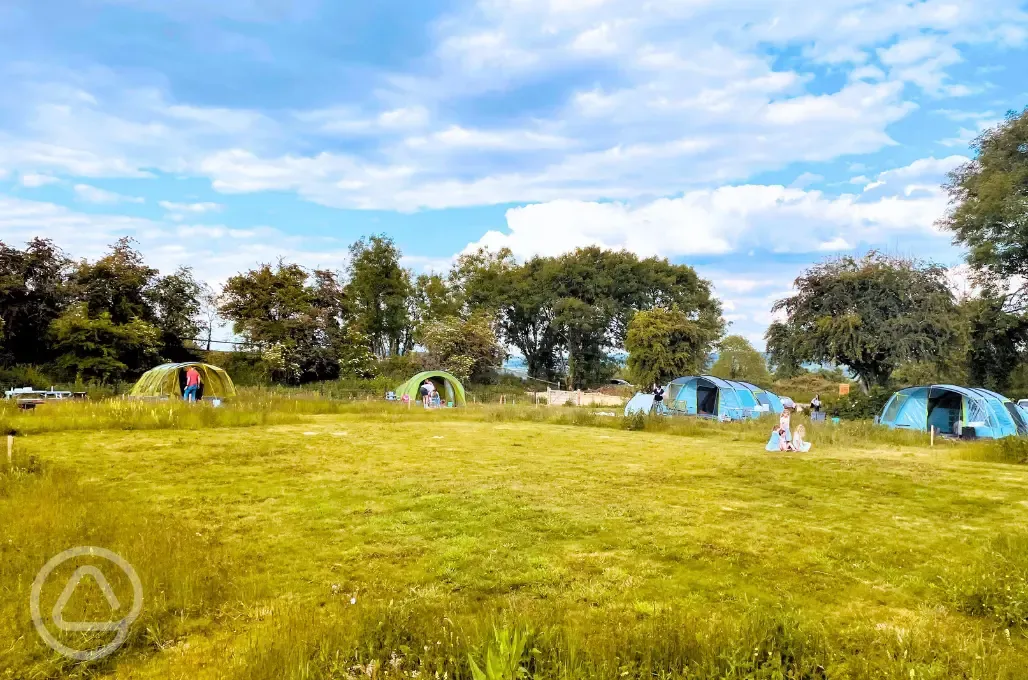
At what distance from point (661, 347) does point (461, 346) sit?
10.00m

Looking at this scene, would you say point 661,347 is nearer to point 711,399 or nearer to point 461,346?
point 711,399

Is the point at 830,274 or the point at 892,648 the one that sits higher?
the point at 830,274

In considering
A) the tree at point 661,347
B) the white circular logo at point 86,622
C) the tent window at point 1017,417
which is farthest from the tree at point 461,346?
→ the white circular logo at point 86,622

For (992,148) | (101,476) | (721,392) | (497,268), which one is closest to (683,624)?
(101,476)

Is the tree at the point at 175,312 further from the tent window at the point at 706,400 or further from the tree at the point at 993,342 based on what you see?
the tree at the point at 993,342

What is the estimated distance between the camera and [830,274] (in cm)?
2348

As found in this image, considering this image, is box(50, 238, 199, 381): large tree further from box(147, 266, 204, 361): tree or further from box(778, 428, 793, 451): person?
box(778, 428, 793, 451): person

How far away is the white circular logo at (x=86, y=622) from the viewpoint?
294 centimetres

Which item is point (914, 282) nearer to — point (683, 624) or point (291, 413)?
point (291, 413)

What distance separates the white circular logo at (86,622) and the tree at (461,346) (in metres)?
24.4

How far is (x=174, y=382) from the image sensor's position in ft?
63.7

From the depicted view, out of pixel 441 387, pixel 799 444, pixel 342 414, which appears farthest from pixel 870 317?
pixel 342 414

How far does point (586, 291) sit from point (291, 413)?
81.5ft

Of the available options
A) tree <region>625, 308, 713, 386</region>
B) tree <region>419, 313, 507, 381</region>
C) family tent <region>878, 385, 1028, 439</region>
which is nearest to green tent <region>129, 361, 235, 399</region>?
tree <region>419, 313, 507, 381</region>
